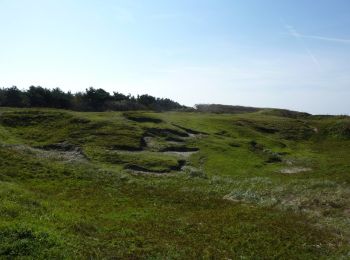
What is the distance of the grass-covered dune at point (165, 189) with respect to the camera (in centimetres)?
2820

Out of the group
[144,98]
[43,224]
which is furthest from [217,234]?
[144,98]

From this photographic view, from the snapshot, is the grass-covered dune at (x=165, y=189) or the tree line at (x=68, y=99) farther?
the tree line at (x=68, y=99)

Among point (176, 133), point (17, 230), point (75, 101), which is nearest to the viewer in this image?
point (17, 230)

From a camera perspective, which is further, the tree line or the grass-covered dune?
Result: the tree line

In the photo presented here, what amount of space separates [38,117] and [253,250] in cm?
7048

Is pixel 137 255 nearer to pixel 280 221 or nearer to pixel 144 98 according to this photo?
pixel 280 221

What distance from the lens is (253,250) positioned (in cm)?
2906

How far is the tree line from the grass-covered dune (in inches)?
1260

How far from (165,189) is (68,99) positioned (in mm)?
88870

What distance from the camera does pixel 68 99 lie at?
132125mm

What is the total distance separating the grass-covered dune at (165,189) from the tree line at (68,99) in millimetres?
31997

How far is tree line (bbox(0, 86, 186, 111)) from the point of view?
126 meters

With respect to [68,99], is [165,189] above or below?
below

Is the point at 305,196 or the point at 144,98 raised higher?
the point at 144,98
